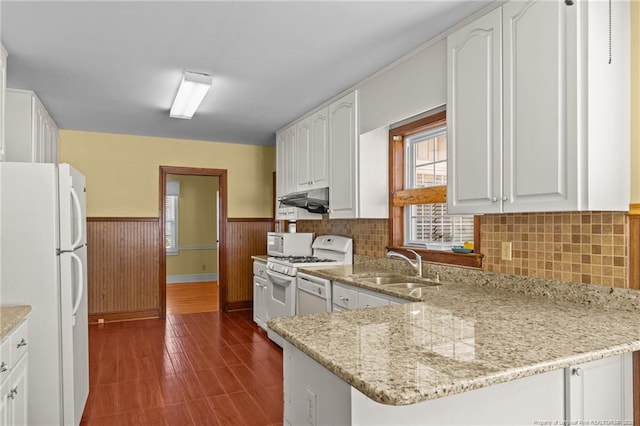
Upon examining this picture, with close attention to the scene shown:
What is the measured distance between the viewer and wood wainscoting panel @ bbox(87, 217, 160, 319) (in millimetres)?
5262

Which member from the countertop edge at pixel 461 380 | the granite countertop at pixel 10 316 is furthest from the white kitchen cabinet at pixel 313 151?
the countertop edge at pixel 461 380

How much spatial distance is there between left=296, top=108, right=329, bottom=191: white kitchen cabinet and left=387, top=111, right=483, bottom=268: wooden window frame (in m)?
0.73

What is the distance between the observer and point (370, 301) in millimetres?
2730

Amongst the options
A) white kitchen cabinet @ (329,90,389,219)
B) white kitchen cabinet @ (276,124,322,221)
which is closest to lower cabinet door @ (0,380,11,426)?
white kitchen cabinet @ (329,90,389,219)

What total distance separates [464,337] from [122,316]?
4989mm

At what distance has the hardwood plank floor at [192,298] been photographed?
604cm

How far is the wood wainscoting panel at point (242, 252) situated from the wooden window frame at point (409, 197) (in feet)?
9.76

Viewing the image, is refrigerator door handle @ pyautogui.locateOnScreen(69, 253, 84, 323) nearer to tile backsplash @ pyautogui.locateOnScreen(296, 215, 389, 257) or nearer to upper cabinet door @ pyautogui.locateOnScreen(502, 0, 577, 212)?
tile backsplash @ pyautogui.locateOnScreen(296, 215, 389, 257)

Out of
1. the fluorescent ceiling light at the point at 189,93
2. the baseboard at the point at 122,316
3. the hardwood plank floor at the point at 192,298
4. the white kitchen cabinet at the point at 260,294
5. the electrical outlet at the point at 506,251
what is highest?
the fluorescent ceiling light at the point at 189,93

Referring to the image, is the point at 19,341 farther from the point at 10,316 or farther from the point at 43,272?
the point at 43,272

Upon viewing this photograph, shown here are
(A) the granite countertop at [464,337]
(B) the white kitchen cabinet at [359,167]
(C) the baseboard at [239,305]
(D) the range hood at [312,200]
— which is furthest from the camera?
(C) the baseboard at [239,305]

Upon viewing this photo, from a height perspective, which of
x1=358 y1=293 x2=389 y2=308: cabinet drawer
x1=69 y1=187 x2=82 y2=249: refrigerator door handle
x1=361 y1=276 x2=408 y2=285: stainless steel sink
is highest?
x1=69 y1=187 x2=82 y2=249: refrigerator door handle

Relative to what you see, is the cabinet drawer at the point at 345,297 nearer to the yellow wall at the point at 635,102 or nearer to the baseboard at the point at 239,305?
the yellow wall at the point at 635,102

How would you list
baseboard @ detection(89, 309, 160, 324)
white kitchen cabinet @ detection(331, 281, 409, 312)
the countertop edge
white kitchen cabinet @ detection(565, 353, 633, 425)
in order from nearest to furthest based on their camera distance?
1. the countertop edge
2. white kitchen cabinet @ detection(565, 353, 633, 425)
3. white kitchen cabinet @ detection(331, 281, 409, 312)
4. baseboard @ detection(89, 309, 160, 324)
